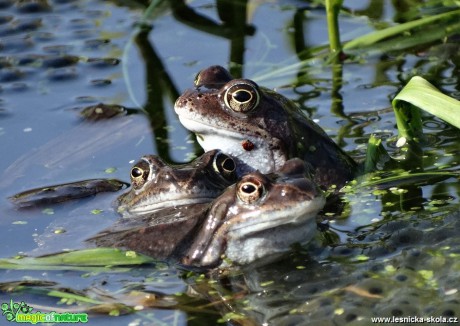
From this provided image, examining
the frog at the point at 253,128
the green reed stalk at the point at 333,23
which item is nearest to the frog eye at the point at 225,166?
the frog at the point at 253,128

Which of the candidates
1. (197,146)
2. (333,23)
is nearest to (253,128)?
(197,146)

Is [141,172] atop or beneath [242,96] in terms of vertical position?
beneath

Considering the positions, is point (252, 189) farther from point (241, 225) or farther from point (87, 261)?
point (87, 261)

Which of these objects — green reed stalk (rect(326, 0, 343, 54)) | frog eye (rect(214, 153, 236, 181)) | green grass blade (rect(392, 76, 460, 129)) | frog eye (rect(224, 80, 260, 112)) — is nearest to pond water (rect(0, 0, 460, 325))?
green reed stalk (rect(326, 0, 343, 54))

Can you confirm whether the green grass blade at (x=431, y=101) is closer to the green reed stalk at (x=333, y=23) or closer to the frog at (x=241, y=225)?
the frog at (x=241, y=225)

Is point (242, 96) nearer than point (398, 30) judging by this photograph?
Yes

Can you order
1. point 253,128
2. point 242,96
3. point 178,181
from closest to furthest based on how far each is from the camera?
1. point 178,181
2. point 242,96
3. point 253,128

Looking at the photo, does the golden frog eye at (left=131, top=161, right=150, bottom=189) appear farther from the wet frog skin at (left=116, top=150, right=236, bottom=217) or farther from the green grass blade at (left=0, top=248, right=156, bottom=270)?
the green grass blade at (left=0, top=248, right=156, bottom=270)
